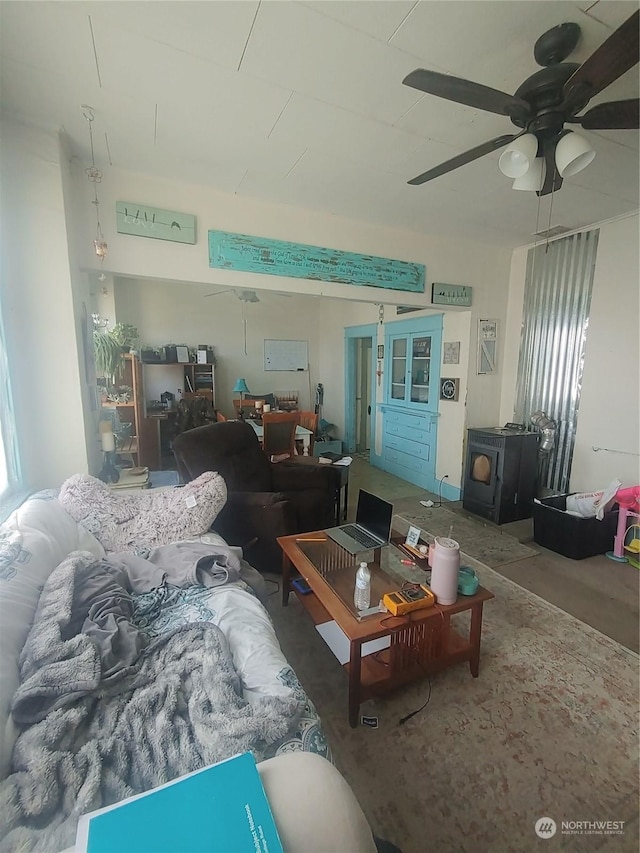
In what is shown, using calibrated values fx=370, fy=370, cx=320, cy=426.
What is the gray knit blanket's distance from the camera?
80 cm

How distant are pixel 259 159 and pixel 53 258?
1.29 meters

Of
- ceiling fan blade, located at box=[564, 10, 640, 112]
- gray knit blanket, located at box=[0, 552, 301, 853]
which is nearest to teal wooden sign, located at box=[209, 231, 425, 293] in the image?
ceiling fan blade, located at box=[564, 10, 640, 112]

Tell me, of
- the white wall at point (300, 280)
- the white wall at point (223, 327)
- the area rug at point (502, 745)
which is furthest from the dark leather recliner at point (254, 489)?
the white wall at point (223, 327)

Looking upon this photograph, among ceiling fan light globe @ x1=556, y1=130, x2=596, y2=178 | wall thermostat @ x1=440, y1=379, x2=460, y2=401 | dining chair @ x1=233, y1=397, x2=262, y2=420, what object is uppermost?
ceiling fan light globe @ x1=556, y1=130, x2=596, y2=178

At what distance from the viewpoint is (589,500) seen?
286cm

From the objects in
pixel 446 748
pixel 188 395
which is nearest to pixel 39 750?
pixel 446 748

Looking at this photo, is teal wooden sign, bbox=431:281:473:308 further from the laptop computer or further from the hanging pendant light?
the hanging pendant light

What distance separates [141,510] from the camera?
6.75 ft

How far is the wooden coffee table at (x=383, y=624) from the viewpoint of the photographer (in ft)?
4.82

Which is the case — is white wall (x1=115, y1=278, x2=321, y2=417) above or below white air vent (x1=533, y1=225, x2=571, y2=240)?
below

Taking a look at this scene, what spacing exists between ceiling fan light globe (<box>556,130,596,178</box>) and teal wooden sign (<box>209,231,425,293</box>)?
168 cm

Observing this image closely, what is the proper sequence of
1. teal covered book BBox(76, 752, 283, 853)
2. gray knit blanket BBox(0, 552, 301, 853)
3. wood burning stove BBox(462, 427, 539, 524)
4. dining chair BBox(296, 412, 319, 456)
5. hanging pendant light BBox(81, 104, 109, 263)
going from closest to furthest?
teal covered book BBox(76, 752, 283, 853) < gray knit blanket BBox(0, 552, 301, 853) < hanging pendant light BBox(81, 104, 109, 263) < wood burning stove BBox(462, 427, 539, 524) < dining chair BBox(296, 412, 319, 456)

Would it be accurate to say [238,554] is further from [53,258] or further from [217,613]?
[53,258]

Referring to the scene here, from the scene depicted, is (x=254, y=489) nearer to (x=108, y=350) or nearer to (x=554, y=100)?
(x=108, y=350)
